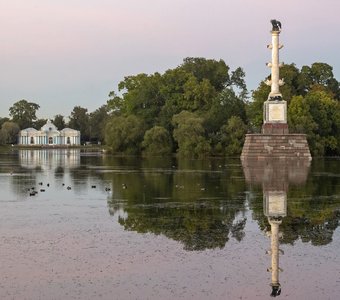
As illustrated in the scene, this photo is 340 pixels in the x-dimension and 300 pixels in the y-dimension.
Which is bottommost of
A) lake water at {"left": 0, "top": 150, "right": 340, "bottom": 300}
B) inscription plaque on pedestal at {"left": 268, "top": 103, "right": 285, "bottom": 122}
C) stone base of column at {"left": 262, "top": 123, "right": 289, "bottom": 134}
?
lake water at {"left": 0, "top": 150, "right": 340, "bottom": 300}

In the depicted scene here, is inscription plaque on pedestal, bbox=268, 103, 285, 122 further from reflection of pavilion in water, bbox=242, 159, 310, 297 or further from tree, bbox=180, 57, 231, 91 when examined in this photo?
tree, bbox=180, 57, 231, 91

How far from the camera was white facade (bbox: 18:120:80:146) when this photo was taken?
180000 mm

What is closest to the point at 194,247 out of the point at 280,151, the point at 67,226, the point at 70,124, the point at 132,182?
the point at 67,226

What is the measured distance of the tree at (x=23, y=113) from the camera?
18900cm

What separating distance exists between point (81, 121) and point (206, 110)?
99.2m

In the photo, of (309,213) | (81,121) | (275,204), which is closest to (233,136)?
(275,204)

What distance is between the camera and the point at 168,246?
45.6 ft

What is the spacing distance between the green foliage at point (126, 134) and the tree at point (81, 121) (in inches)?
3627

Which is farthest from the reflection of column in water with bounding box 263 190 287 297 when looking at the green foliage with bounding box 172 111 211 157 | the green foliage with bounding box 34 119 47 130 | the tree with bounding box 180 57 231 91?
the green foliage with bounding box 34 119 47 130

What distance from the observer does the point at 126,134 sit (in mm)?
87062

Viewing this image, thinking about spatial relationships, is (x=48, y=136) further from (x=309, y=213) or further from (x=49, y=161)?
(x=309, y=213)

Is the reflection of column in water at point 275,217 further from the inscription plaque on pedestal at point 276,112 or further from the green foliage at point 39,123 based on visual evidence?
the green foliage at point 39,123

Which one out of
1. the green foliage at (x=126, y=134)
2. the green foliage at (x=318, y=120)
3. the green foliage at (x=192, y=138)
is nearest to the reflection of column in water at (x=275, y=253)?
the green foliage at (x=318, y=120)

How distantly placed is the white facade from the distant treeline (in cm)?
7397
